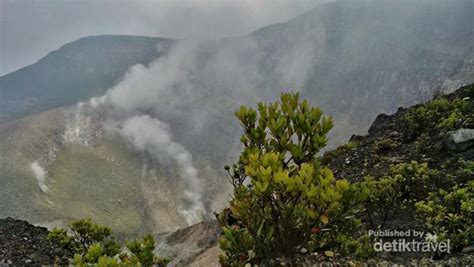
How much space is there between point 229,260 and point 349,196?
7.42ft

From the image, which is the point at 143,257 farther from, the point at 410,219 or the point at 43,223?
the point at 43,223

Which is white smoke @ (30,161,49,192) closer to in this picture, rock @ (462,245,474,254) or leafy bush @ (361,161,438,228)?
leafy bush @ (361,161,438,228)

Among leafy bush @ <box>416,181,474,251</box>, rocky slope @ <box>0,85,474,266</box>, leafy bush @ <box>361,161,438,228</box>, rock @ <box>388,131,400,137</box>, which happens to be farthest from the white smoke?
leafy bush @ <box>416,181,474,251</box>

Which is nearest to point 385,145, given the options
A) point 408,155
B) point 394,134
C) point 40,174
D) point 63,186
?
point 394,134

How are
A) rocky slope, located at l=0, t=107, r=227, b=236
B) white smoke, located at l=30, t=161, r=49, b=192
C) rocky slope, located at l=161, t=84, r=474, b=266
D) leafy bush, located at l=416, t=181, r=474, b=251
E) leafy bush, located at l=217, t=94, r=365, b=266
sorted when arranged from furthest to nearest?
white smoke, located at l=30, t=161, r=49, b=192
rocky slope, located at l=0, t=107, r=227, b=236
rocky slope, located at l=161, t=84, r=474, b=266
leafy bush, located at l=416, t=181, r=474, b=251
leafy bush, located at l=217, t=94, r=365, b=266

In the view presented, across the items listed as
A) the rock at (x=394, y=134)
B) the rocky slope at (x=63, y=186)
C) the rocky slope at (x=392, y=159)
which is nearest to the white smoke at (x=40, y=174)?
the rocky slope at (x=63, y=186)

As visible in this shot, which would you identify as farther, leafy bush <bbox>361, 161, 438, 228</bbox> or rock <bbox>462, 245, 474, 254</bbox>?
leafy bush <bbox>361, 161, 438, 228</bbox>

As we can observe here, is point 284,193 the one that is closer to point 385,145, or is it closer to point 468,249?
point 468,249

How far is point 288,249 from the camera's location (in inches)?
230

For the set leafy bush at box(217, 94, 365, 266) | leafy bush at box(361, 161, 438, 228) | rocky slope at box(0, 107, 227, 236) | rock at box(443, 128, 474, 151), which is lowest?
leafy bush at box(217, 94, 365, 266)

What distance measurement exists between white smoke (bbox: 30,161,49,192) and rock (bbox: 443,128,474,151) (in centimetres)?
16071

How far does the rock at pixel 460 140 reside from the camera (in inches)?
727

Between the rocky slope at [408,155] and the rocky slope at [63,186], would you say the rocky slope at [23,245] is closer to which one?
the rocky slope at [408,155]

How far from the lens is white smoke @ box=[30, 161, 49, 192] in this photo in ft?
510
